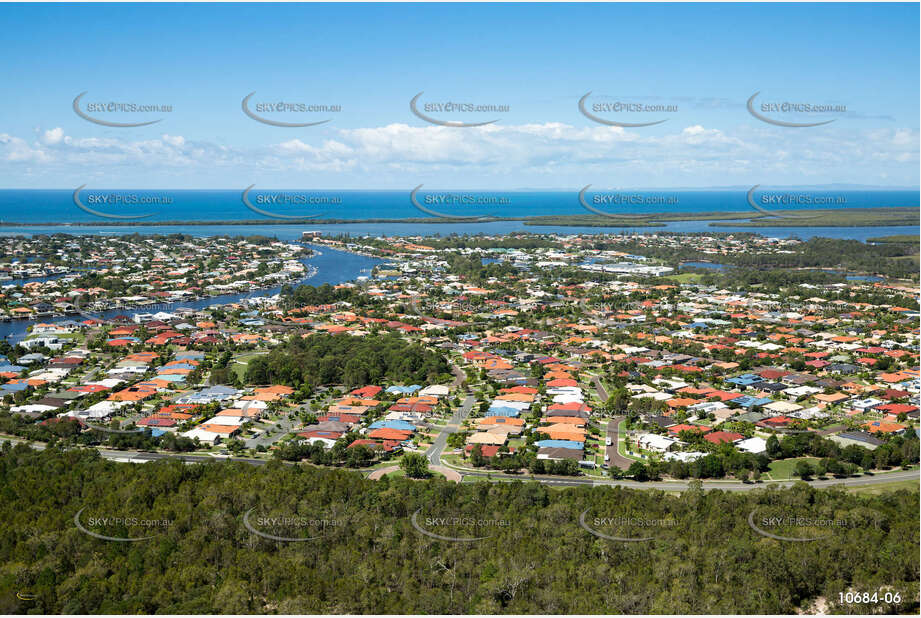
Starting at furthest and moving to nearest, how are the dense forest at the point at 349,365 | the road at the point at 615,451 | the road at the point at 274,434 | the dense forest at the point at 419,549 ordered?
the dense forest at the point at 349,365
the road at the point at 274,434
the road at the point at 615,451
the dense forest at the point at 419,549

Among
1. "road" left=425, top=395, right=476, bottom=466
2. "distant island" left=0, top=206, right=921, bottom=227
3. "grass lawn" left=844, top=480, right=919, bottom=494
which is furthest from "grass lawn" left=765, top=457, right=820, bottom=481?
"distant island" left=0, top=206, right=921, bottom=227

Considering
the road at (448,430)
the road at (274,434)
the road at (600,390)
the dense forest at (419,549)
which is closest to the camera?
the dense forest at (419,549)

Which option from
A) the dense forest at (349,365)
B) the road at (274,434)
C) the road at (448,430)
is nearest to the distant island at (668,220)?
the dense forest at (349,365)

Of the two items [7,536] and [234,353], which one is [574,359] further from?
[7,536]

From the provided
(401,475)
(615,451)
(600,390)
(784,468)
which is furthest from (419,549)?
(600,390)

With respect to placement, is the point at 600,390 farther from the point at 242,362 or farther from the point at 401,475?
the point at 242,362

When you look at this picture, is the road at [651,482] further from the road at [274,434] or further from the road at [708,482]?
the road at [274,434]
